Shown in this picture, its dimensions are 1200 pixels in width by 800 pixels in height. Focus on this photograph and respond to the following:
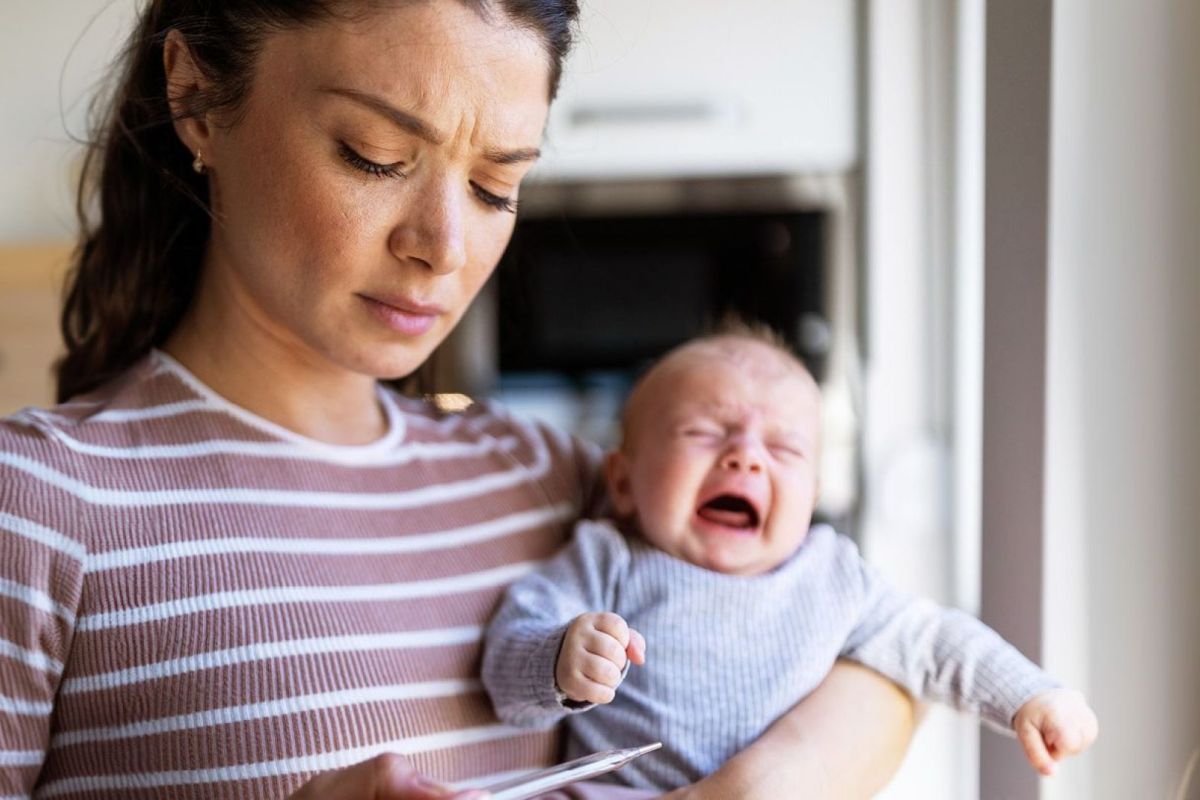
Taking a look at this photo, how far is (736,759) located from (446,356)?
1.24m

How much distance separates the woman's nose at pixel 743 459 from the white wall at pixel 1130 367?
0.58ft

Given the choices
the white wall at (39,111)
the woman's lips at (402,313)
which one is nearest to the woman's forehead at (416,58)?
the woman's lips at (402,313)

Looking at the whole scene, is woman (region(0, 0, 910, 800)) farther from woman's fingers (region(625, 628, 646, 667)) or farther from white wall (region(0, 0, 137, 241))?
white wall (region(0, 0, 137, 241))

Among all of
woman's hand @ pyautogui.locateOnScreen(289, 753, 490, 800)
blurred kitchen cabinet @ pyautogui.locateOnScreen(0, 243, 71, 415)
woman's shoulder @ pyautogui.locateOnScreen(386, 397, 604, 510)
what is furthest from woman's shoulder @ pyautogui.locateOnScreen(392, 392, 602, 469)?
blurred kitchen cabinet @ pyautogui.locateOnScreen(0, 243, 71, 415)

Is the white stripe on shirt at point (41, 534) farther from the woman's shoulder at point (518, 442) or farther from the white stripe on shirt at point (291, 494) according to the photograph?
the woman's shoulder at point (518, 442)

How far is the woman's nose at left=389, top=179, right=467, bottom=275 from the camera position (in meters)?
0.62

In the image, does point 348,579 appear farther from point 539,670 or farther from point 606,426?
point 606,426

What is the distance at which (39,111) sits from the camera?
5.37 ft

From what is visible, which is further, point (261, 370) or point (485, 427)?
point (485, 427)

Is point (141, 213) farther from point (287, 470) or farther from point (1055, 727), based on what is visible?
point (1055, 727)

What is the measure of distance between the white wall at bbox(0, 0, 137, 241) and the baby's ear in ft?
2.32

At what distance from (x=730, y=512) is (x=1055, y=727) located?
0.21 m

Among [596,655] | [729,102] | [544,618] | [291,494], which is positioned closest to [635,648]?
[596,655]

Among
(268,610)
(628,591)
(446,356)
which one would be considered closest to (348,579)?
(268,610)
